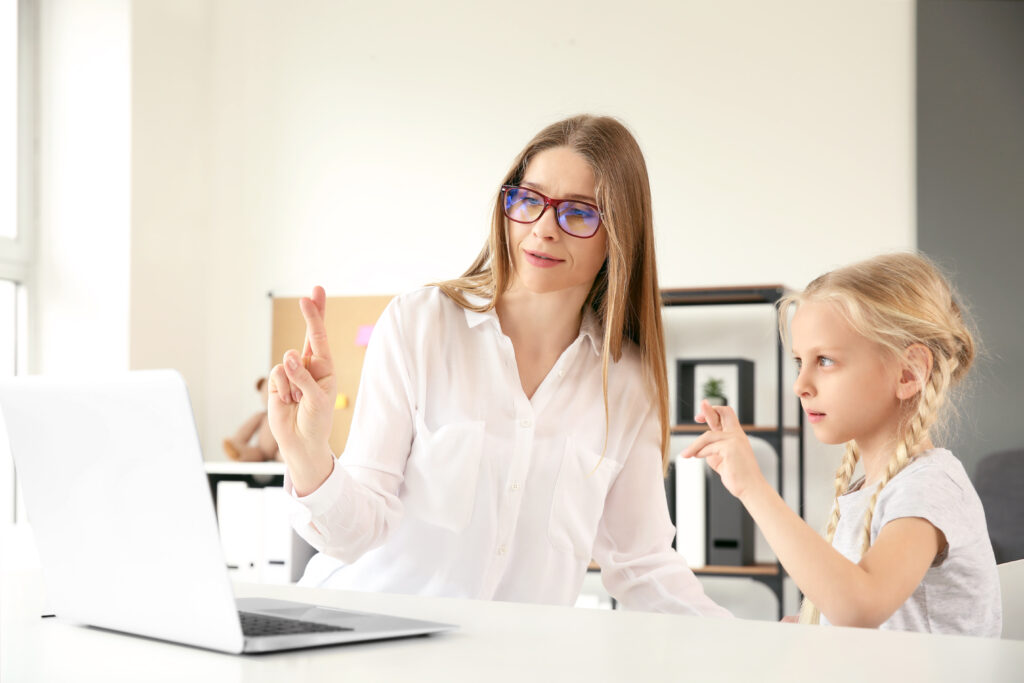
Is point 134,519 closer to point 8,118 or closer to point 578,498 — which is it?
point 578,498

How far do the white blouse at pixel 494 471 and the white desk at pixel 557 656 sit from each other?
613 millimetres

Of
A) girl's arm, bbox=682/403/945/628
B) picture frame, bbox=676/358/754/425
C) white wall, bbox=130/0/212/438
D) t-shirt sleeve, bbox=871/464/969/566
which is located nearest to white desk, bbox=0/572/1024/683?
girl's arm, bbox=682/403/945/628

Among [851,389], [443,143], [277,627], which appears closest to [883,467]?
[851,389]

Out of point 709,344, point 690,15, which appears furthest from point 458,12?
point 709,344

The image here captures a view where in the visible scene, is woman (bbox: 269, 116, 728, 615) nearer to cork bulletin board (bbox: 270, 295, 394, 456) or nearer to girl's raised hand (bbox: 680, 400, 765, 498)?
girl's raised hand (bbox: 680, 400, 765, 498)

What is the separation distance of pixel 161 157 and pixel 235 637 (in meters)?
3.66

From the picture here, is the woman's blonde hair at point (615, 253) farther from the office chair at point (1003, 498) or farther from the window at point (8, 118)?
the window at point (8, 118)

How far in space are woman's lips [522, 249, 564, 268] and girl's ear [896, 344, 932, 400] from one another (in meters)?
0.52

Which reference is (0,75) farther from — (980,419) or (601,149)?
(980,419)

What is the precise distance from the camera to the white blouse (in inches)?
62.8

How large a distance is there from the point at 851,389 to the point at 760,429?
2147 millimetres

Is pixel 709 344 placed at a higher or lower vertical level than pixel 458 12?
lower

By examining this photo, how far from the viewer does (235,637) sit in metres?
0.79

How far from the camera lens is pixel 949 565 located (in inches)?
49.7
